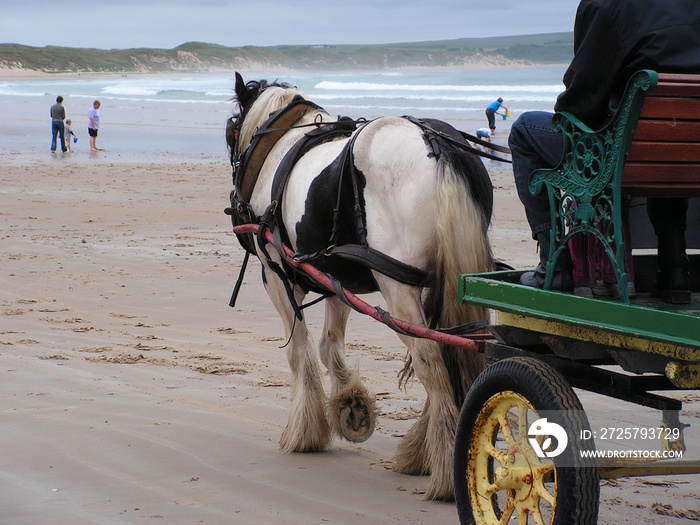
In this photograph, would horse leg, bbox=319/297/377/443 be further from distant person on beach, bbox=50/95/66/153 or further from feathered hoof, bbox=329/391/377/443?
distant person on beach, bbox=50/95/66/153

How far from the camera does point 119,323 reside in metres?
7.38

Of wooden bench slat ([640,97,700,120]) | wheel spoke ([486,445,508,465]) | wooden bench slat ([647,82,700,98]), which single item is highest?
wooden bench slat ([647,82,700,98])

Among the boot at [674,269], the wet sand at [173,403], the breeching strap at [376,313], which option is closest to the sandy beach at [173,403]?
the wet sand at [173,403]

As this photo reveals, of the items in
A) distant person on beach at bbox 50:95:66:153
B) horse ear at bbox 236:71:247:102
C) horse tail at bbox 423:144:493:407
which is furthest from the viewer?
distant person on beach at bbox 50:95:66:153

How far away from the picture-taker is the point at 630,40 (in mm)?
2723

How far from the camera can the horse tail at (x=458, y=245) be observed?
3.79 metres

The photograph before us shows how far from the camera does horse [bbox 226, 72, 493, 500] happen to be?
385 cm

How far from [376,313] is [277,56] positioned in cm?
15766

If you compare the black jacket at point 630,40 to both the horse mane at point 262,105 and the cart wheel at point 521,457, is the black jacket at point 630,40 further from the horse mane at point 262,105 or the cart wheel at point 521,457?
the horse mane at point 262,105

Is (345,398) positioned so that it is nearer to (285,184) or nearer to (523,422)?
(285,184)

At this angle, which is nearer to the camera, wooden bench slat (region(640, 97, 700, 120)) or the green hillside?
wooden bench slat (region(640, 97, 700, 120))

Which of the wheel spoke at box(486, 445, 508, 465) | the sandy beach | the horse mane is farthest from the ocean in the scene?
the wheel spoke at box(486, 445, 508, 465)

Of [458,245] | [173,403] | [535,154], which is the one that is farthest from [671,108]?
[173,403]

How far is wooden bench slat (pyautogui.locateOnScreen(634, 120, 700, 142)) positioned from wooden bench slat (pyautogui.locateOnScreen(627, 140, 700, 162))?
16mm
